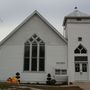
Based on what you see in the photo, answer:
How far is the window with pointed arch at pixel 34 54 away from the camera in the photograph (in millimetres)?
33000

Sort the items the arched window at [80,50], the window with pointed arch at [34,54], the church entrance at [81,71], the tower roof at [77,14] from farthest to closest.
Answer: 1. the tower roof at [77,14]
2. the arched window at [80,50]
3. the window with pointed arch at [34,54]
4. the church entrance at [81,71]

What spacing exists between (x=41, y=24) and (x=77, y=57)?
566 cm

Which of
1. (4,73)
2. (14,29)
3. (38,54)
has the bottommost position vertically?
(4,73)

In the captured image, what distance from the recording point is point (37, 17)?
112 feet

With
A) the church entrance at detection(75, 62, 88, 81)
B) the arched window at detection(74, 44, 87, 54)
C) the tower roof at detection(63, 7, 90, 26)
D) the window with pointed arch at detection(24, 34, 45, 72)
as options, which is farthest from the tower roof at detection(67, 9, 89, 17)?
the church entrance at detection(75, 62, 88, 81)

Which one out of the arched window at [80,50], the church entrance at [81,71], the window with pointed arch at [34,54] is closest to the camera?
the church entrance at [81,71]

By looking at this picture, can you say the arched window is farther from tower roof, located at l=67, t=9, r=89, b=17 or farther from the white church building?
tower roof, located at l=67, t=9, r=89, b=17

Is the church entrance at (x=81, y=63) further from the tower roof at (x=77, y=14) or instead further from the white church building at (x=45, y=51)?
the tower roof at (x=77, y=14)

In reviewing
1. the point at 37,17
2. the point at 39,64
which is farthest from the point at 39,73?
the point at 37,17

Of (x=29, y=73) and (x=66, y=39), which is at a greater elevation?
(x=66, y=39)

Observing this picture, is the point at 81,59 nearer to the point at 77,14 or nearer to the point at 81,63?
the point at 81,63

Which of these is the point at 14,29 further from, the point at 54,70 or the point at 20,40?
the point at 54,70

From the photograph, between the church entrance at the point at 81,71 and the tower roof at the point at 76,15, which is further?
the tower roof at the point at 76,15

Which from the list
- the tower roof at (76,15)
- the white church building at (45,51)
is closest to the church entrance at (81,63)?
the white church building at (45,51)
